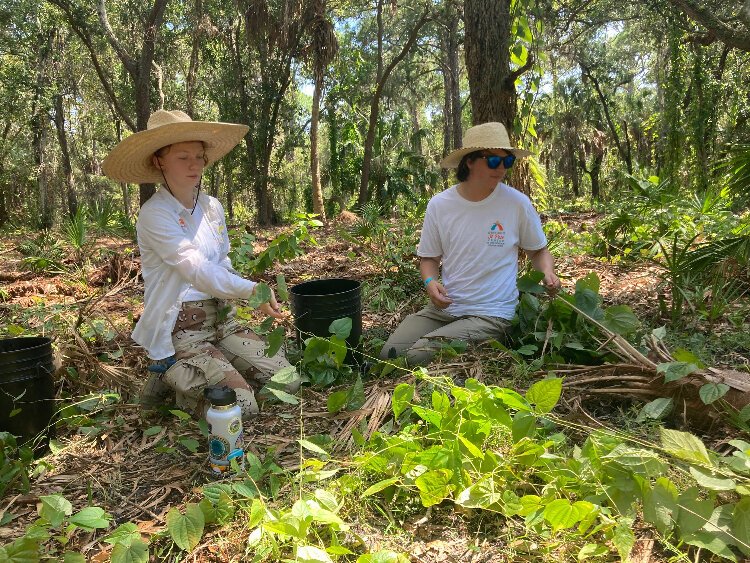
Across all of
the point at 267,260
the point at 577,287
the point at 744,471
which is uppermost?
the point at 267,260

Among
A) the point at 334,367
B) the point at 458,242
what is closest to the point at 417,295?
the point at 458,242

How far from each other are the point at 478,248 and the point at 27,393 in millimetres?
2286

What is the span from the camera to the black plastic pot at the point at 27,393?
2205mm

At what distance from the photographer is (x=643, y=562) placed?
138 cm

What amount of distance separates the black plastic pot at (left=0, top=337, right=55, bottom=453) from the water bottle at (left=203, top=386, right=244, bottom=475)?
34.3 inches

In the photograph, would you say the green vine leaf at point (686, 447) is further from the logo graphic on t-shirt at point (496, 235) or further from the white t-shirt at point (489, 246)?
the logo graphic on t-shirt at point (496, 235)

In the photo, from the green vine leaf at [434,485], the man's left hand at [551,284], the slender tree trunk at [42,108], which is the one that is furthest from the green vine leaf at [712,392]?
the slender tree trunk at [42,108]

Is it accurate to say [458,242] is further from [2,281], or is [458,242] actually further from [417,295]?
[2,281]

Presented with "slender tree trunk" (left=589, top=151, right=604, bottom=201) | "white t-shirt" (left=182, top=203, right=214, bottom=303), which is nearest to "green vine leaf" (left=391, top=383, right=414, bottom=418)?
"white t-shirt" (left=182, top=203, right=214, bottom=303)

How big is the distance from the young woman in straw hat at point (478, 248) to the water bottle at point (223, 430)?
1.14 metres

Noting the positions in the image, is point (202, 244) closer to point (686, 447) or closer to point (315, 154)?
point (686, 447)

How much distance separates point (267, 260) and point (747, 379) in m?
2.72

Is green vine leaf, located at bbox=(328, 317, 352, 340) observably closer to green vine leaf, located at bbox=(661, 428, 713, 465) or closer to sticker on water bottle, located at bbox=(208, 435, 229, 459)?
sticker on water bottle, located at bbox=(208, 435, 229, 459)

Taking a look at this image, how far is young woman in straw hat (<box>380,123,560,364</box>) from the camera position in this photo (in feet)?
9.57
